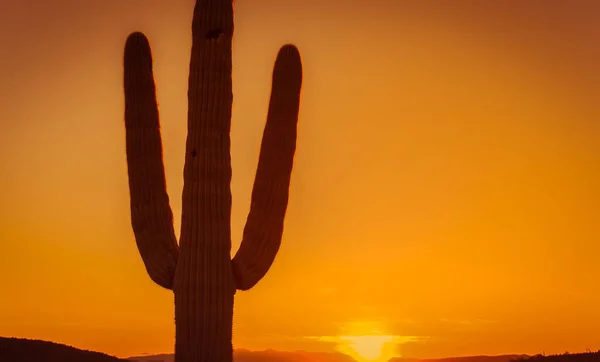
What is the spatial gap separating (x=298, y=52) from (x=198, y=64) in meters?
2.72

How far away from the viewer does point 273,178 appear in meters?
17.0

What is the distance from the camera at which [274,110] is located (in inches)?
686

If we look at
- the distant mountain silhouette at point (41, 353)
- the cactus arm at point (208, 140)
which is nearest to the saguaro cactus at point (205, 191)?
the cactus arm at point (208, 140)

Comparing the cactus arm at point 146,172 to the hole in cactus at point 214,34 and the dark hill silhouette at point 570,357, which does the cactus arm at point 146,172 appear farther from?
the dark hill silhouette at point 570,357

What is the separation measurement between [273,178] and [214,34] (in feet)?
9.46

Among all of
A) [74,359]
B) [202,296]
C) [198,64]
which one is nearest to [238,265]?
[202,296]

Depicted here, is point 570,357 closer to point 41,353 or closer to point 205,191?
point 205,191

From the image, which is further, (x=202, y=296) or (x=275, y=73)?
(x=275, y=73)

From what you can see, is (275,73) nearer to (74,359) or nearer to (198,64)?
(198,64)

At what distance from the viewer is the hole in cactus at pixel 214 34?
16219 millimetres

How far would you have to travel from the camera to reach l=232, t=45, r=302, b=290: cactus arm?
54.3 feet

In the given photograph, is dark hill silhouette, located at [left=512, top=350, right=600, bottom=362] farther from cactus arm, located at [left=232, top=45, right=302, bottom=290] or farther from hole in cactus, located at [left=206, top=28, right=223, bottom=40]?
hole in cactus, located at [left=206, top=28, right=223, bottom=40]

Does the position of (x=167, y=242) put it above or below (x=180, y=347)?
above

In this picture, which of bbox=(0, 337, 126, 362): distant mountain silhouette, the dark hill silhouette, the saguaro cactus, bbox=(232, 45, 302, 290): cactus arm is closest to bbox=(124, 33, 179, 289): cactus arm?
the saguaro cactus
